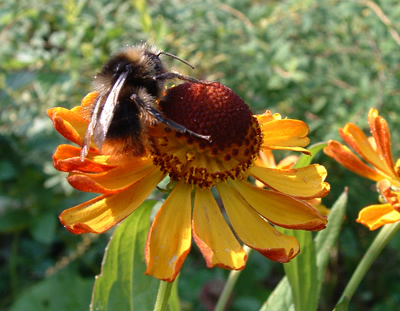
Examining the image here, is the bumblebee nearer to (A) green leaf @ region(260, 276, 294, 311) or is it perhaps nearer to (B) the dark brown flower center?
(B) the dark brown flower center

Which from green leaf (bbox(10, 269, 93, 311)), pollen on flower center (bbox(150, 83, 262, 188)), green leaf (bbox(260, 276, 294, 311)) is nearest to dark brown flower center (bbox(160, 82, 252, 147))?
pollen on flower center (bbox(150, 83, 262, 188))

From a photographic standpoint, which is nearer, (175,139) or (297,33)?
(175,139)

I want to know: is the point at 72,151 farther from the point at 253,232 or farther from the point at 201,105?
the point at 253,232

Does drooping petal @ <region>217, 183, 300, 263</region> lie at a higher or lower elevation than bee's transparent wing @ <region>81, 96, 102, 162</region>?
lower

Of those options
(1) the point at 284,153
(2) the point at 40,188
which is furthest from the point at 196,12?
(2) the point at 40,188

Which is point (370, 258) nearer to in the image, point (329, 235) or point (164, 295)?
point (329, 235)
